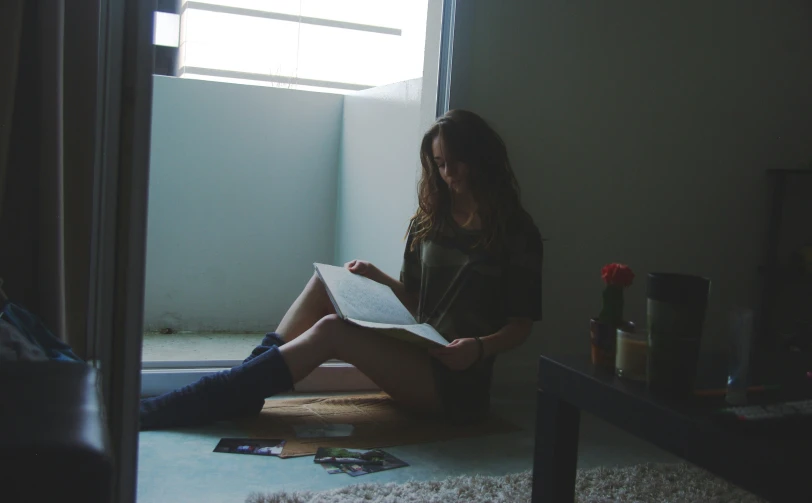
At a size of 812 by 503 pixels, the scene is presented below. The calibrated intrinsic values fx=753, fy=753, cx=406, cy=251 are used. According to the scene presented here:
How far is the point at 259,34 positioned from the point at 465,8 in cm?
244

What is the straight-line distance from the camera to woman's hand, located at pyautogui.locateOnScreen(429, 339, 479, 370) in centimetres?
190

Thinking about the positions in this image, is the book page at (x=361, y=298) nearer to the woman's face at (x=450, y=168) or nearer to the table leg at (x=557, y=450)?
the woman's face at (x=450, y=168)

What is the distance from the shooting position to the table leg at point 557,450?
Result: 3.68 feet

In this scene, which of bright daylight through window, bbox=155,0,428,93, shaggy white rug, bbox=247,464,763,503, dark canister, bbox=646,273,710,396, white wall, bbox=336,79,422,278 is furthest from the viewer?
bright daylight through window, bbox=155,0,428,93

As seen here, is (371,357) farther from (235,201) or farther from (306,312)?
(235,201)

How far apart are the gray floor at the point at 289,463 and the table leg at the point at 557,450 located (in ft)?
1.81

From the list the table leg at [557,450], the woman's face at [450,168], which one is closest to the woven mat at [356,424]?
the woman's face at [450,168]

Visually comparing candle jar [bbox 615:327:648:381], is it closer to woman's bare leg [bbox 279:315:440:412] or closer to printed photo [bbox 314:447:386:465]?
printed photo [bbox 314:447:386:465]

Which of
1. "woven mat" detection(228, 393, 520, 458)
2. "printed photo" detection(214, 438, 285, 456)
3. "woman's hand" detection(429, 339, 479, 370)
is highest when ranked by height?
"woman's hand" detection(429, 339, 479, 370)

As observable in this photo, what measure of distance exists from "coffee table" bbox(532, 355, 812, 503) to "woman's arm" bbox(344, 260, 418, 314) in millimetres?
1021

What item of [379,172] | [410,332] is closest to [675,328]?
[410,332]

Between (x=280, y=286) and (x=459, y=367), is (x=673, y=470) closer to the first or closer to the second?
(x=459, y=367)

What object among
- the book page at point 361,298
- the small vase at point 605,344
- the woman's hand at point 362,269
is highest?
the small vase at point 605,344

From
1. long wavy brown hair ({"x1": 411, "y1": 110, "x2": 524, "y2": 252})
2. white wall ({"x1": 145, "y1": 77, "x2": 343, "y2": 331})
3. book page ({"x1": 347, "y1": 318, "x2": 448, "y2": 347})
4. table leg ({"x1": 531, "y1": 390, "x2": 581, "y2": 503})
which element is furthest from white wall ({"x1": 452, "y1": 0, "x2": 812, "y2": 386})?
white wall ({"x1": 145, "y1": 77, "x2": 343, "y2": 331})
